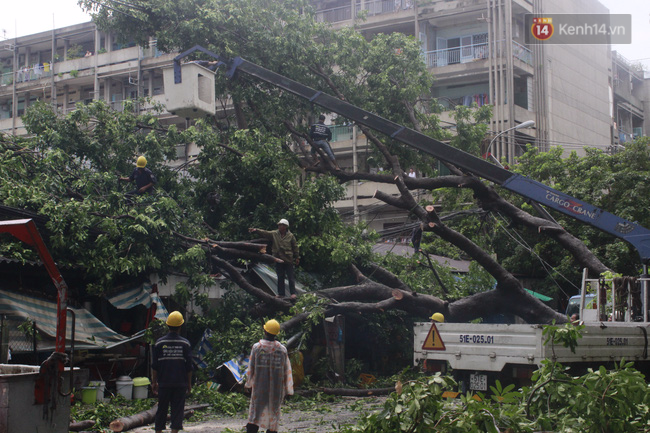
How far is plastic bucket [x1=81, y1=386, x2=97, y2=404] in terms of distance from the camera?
11.4m

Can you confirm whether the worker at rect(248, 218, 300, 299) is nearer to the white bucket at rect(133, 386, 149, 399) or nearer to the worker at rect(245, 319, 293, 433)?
the white bucket at rect(133, 386, 149, 399)

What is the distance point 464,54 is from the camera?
31.1 metres

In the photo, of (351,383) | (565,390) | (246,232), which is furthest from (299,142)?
(565,390)

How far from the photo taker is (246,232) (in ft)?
49.0

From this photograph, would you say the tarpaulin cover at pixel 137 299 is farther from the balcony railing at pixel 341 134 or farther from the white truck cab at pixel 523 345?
the balcony railing at pixel 341 134

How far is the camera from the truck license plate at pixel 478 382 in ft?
29.9

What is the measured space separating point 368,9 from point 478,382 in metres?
24.3

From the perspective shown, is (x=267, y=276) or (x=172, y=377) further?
(x=267, y=276)

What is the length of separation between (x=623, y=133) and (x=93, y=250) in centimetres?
3466

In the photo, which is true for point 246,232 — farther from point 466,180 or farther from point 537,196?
point 537,196

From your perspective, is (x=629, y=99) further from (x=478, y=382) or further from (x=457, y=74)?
(x=478, y=382)

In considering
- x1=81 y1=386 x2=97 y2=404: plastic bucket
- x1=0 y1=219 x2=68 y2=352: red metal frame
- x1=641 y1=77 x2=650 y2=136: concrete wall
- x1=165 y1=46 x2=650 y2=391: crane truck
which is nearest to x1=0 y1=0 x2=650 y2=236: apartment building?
x1=641 y1=77 x2=650 y2=136: concrete wall

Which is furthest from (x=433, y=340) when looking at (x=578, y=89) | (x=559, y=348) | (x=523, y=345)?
(x=578, y=89)

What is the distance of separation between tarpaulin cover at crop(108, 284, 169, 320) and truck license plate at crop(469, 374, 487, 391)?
21.6 ft
